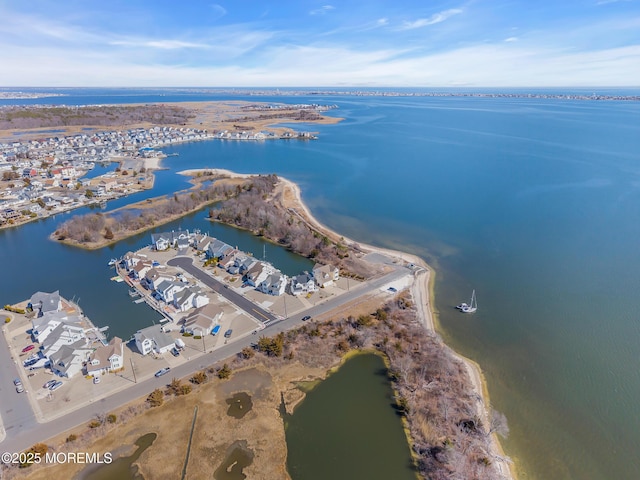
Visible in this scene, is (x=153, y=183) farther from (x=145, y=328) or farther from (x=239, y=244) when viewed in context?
(x=145, y=328)

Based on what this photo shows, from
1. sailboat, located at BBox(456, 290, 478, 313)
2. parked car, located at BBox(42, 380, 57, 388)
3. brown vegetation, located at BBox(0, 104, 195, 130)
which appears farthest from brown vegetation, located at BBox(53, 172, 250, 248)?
brown vegetation, located at BBox(0, 104, 195, 130)

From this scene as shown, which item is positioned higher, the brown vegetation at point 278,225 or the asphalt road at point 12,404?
the asphalt road at point 12,404

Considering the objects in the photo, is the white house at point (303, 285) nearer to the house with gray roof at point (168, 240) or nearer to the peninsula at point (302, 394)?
the peninsula at point (302, 394)

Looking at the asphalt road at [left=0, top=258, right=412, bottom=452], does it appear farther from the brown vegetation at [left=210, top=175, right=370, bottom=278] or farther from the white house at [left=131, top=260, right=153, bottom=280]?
the white house at [left=131, top=260, right=153, bottom=280]

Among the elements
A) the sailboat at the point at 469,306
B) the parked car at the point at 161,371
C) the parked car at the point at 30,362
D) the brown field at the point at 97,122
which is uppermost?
the parked car at the point at 30,362

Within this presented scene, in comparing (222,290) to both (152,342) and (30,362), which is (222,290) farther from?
(30,362)

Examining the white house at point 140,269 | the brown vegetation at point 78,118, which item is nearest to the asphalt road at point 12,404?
the white house at point 140,269

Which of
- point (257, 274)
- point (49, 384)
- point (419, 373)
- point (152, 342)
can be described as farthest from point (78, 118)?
point (419, 373)
